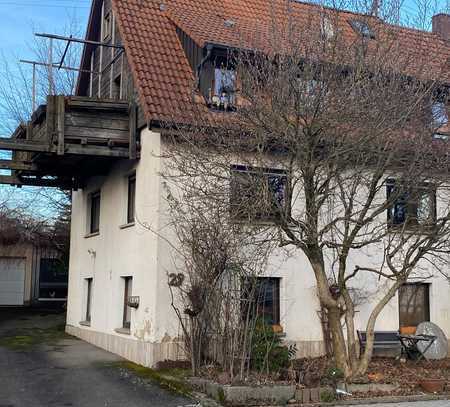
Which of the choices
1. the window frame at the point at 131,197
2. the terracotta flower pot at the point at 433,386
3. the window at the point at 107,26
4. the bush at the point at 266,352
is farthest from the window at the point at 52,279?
the terracotta flower pot at the point at 433,386

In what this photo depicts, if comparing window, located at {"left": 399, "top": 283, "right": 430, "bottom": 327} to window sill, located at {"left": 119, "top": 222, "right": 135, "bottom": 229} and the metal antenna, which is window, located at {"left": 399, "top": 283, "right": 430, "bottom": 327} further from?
the metal antenna

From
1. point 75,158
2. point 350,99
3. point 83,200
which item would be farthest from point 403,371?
point 83,200

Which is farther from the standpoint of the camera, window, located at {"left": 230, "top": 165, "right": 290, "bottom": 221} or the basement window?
the basement window

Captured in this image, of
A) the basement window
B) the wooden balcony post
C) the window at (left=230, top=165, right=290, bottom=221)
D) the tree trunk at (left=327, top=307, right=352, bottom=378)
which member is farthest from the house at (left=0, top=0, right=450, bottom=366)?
the tree trunk at (left=327, top=307, right=352, bottom=378)

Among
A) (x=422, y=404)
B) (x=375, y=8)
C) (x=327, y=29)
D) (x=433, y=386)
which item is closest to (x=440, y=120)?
(x=375, y=8)

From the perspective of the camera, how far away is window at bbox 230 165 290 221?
11.2 m

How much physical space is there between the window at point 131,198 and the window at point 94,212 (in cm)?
286

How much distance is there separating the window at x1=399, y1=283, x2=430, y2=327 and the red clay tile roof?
5900mm

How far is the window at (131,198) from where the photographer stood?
53.0 ft

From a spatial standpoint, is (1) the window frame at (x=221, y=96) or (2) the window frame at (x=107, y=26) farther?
(2) the window frame at (x=107, y=26)

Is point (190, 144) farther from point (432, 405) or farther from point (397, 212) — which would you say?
point (432, 405)

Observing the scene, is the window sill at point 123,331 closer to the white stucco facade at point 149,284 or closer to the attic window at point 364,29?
the white stucco facade at point 149,284

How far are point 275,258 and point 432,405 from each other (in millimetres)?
5210

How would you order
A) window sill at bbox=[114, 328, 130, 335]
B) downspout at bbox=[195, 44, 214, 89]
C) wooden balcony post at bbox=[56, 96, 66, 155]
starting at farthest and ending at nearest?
window sill at bbox=[114, 328, 130, 335]
downspout at bbox=[195, 44, 214, 89]
wooden balcony post at bbox=[56, 96, 66, 155]
